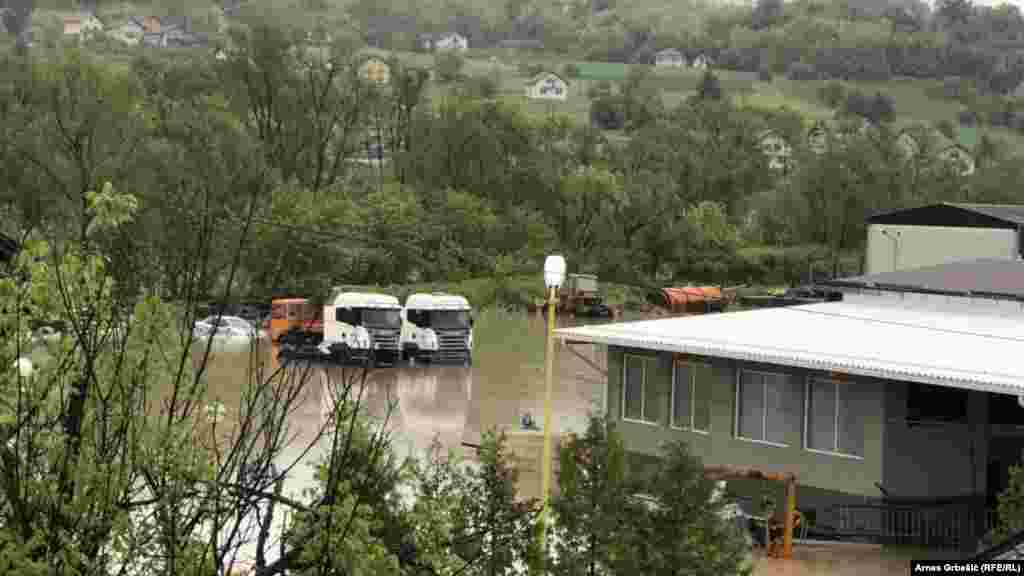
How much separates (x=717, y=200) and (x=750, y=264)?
42.8 feet

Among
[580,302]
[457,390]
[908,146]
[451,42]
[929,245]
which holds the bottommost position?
[580,302]

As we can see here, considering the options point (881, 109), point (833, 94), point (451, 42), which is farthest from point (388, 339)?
point (451, 42)

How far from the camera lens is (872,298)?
2339 cm

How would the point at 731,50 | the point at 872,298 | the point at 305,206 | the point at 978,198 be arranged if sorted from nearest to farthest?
the point at 872,298 → the point at 305,206 → the point at 978,198 → the point at 731,50

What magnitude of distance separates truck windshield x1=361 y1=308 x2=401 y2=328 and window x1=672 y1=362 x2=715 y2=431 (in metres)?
14.1

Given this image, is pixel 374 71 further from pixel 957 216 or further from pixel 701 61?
pixel 701 61

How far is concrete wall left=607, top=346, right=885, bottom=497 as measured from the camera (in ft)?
63.0

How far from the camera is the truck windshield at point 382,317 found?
34.8 meters

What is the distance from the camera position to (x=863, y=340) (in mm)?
20141

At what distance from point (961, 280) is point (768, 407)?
3761 millimetres

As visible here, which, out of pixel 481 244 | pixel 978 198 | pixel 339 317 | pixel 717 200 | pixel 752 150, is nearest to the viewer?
pixel 339 317

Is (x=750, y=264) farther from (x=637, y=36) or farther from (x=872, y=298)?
(x=637, y=36)

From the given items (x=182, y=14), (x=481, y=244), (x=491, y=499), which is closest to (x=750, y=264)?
(x=481, y=244)

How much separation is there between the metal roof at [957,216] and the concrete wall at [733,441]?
34.3ft
